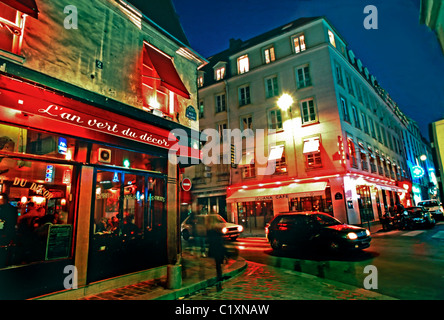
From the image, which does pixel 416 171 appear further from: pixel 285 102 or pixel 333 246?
pixel 333 246

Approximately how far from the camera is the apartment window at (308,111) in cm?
2081

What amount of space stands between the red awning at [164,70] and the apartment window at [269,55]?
17312 millimetres

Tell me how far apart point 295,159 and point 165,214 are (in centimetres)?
1549

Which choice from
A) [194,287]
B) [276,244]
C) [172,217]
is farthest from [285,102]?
[194,287]

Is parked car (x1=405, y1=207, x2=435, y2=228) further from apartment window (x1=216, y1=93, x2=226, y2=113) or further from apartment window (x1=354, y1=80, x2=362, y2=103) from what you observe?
apartment window (x1=216, y1=93, x2=226, y2=113)

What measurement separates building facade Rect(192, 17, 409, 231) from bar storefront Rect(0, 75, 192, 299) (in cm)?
1465

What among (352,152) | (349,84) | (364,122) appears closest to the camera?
(352,152)

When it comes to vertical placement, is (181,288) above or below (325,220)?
below

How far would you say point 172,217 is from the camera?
7977mm

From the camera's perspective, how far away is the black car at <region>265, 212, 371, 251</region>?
8742 millimetres

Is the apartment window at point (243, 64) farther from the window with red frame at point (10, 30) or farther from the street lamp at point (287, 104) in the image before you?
the window with red frame at point (10, 30)

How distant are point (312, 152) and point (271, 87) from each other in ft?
25.0

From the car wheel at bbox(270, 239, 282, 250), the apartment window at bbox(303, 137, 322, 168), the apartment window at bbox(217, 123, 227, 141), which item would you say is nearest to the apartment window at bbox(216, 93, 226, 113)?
the apartment window at bbox(217, 123, 227, 141)

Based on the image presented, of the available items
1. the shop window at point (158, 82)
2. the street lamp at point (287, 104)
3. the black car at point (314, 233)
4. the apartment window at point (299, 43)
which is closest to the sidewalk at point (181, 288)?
the black car at point (314, 233)
